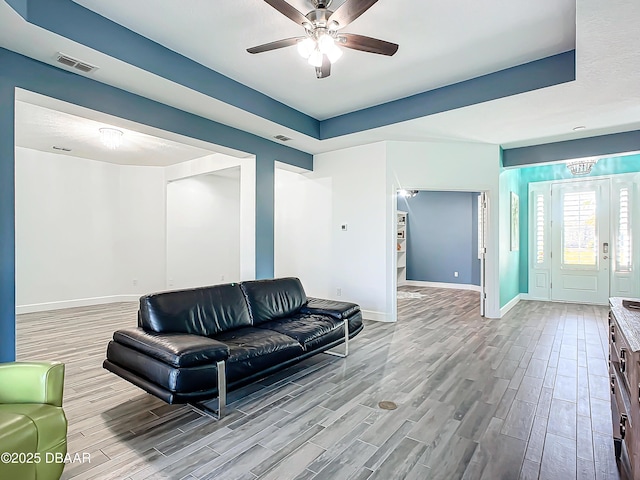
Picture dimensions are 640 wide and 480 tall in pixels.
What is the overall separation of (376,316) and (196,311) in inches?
127

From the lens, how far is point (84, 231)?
6.79 meters

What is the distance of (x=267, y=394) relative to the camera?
2908 millimetres

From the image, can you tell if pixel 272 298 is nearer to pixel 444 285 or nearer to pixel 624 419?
pixel 624 419

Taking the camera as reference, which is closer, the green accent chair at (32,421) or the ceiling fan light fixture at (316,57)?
the green accent chair at (32,421)

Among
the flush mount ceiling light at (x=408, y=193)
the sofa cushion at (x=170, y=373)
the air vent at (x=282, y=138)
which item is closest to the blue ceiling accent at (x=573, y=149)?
the flush mount ceiling light at (x=408, y=193)

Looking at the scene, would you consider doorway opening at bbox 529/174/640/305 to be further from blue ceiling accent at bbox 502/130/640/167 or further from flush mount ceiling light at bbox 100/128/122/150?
flush mount ceiling light at bbox 100/128/122/150

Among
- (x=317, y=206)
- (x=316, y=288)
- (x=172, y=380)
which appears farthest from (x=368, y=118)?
(x=172, y=380)

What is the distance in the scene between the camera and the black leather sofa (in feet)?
7.68

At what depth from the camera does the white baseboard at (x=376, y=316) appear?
17.7 ft

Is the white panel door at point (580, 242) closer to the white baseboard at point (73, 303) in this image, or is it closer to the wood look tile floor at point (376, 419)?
the wood look tile floor at point (376, 419)

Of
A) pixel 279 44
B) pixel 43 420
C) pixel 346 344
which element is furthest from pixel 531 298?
pixel 43 420

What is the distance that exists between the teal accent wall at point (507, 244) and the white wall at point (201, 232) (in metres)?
5.36

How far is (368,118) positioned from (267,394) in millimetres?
3703

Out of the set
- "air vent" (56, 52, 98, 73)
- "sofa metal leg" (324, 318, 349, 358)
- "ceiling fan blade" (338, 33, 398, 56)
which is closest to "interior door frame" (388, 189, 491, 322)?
"sofa metal leg" (324, 318, 349, 358)
